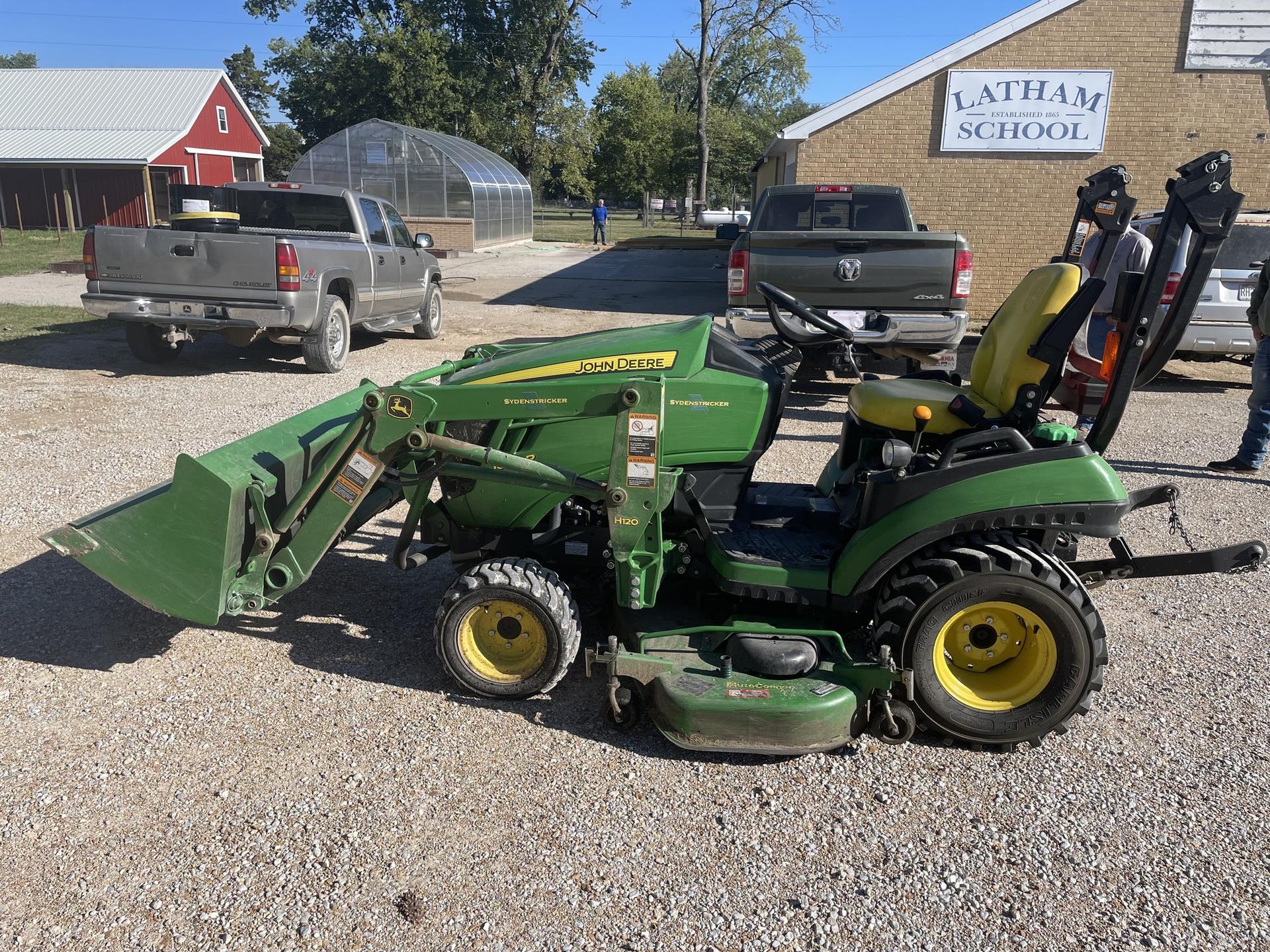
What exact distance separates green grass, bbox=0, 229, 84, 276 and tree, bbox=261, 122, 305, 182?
57.2 feet

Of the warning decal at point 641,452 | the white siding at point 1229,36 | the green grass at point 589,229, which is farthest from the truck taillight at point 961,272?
the green grass at point 589,229

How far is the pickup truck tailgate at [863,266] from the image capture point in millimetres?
8453

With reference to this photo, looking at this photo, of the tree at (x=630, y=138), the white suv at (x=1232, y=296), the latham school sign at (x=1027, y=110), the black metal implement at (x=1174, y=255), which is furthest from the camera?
the tree at (x=630, y=138)

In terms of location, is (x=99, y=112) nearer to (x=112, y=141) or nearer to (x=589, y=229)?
(x=112, y=141)

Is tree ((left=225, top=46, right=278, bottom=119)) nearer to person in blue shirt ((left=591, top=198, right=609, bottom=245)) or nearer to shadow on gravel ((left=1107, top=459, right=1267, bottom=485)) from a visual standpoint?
person in blue shirt ((left=591, top=198, right=609, bottom=245))

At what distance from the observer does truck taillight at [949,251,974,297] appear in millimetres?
8438

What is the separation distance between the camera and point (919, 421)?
3686 mm

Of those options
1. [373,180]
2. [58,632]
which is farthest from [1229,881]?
[373,180]

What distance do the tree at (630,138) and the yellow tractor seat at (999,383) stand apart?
141 ft

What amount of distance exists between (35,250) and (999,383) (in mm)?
28297

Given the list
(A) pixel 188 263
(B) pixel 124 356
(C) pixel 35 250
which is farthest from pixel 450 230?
(A) pixel 188 263

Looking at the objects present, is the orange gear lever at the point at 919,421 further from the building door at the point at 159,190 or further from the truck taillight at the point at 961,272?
the building door at the point at 159,190

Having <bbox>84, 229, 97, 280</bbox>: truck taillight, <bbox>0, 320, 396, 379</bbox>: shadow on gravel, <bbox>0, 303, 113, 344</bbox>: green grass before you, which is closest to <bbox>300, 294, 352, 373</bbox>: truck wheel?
<bbox>0, 320, 396, 379</bbox>: shadow on gravel

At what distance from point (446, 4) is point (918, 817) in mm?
53538
